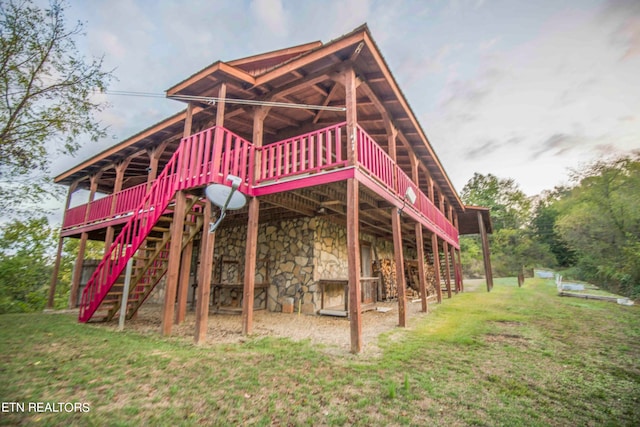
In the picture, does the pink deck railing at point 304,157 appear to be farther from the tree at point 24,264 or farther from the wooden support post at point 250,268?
the tree at point 24,264

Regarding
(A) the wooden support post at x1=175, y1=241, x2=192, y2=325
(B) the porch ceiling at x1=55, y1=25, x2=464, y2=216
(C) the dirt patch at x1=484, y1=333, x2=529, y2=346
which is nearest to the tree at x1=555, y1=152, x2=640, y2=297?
(B) the porch ceiling at x1=55, y1=25, x2=464, y2=216

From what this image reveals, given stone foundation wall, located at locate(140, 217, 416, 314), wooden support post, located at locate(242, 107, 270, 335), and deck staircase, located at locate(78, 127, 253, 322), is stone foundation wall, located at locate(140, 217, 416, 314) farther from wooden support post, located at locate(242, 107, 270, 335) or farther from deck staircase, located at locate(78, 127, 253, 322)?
wooden support post, located at locate(242, 107, 270, 335)

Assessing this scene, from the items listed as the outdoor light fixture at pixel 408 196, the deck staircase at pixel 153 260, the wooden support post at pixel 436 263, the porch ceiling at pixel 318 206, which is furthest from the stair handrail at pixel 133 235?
the wooden support post at pixel 436 263

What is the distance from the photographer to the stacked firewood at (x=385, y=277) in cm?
1136

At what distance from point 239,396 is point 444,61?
459 inches

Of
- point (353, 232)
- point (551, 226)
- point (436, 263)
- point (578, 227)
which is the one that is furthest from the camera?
point (551, 226)

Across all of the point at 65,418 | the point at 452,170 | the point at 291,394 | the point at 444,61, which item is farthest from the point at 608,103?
the point at 452,170

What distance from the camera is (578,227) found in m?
21.1

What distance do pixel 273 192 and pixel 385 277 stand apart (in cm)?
785

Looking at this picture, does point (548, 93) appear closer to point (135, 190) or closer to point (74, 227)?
point (135, 190)

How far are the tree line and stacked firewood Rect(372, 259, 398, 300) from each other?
12.2 metres

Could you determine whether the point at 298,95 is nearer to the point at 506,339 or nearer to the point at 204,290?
the point at 204,290

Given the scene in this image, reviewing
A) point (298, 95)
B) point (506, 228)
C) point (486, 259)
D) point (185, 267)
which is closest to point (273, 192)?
point (185, 267)

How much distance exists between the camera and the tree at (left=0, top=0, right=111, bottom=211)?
20.8 ft
